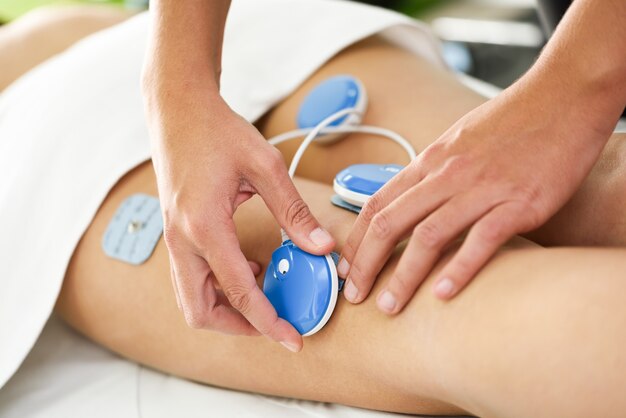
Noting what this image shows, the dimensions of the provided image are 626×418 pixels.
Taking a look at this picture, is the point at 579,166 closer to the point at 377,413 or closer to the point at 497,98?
the point at 497,98

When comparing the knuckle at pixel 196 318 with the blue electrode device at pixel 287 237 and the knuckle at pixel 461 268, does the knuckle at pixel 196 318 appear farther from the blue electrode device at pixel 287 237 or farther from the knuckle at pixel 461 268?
the knuckle at pixel 461 268

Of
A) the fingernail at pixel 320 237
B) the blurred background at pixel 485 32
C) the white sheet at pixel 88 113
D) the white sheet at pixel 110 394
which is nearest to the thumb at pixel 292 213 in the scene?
the fingernail at pixel 320 237

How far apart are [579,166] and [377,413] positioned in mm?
357

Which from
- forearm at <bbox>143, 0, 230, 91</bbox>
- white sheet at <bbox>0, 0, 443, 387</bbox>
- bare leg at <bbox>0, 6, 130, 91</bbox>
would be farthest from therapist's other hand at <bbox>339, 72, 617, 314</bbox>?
bare leg at <bbox>0, 6, 130, 91</bbox>

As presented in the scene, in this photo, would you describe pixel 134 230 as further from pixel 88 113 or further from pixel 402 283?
pixel 402 283

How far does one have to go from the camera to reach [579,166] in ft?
2.33

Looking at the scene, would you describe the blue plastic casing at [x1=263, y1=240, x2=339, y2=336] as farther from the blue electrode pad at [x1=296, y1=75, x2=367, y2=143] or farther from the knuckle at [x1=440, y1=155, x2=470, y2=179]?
the blue electrode pad at [x1=296, y1=75, x2=367, y2=143]

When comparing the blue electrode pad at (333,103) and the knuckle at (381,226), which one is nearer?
the knuckle at (381,226)

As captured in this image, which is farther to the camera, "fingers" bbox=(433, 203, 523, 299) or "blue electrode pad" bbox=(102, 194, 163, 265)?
"blue electrode pad" bbox=(102, 194, 163, 265)

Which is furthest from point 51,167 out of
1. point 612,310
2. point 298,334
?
point 612,310

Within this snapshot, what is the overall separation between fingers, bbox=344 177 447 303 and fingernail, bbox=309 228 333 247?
0.03 meters

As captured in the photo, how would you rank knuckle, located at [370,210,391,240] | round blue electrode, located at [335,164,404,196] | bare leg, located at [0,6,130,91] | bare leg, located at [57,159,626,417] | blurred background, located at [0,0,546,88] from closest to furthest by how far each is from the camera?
bare leg, located at [57,159,626,417]
knuckle, located at [370,210,391,240]
round blue electrode, located at [335,164,404,196]
bare leg, located at [0,6,130,91]
blurred background, located at [0,0,546,88]

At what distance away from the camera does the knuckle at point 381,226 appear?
2.41 ft

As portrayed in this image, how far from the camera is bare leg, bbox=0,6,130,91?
142 cm
